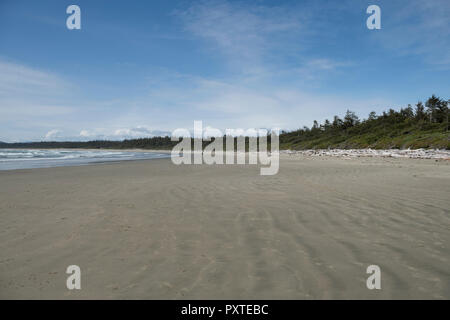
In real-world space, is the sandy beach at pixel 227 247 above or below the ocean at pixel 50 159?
below

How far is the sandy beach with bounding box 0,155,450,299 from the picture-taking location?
9.25 feet

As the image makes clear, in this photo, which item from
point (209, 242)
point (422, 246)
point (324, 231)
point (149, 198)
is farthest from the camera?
point (149, 198)

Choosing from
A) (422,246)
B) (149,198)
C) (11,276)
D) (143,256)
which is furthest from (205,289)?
(149,198)

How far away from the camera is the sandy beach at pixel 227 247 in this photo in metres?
2.82

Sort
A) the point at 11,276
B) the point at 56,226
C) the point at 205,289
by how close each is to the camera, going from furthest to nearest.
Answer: the point at 56,226
the point at 11,276
the point at 205,289

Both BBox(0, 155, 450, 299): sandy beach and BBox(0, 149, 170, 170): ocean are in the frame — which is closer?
BBox(0, 155, 450, 299): sandy beach

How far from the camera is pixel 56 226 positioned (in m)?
4.91

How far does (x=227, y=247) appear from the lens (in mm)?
3928

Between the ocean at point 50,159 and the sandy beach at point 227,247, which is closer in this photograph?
the sandy beach at point 227,247

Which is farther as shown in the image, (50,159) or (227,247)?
(50,159)

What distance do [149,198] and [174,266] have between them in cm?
451

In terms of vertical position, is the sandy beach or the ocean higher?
the ocean

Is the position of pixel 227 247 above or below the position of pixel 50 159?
below
